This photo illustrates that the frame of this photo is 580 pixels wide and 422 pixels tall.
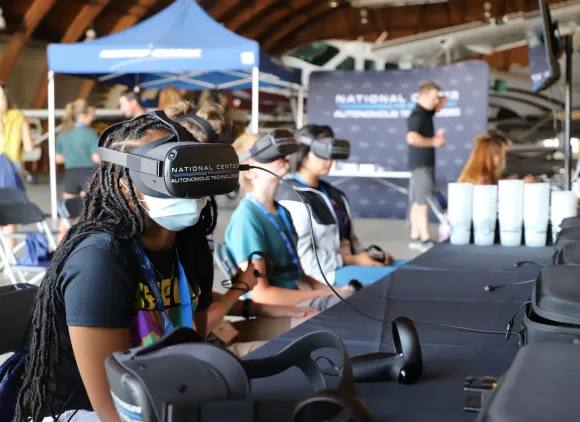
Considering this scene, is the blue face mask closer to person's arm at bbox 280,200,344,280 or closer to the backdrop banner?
person's arm at bbox 280,200,344,280

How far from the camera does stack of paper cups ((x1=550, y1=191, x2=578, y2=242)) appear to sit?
8.64 ft

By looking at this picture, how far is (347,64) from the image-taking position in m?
10.5

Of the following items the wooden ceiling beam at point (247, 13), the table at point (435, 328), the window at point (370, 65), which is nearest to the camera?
the table at point (435, 328)

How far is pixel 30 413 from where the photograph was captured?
1202mm

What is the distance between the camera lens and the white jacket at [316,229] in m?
2.82

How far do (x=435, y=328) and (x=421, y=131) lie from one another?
5322mm

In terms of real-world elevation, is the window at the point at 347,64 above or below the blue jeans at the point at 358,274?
above

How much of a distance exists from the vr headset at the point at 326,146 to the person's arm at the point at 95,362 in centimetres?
193

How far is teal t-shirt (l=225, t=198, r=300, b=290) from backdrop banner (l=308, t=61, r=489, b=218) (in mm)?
6281

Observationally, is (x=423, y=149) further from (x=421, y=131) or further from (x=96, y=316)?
(x=96, y=316)

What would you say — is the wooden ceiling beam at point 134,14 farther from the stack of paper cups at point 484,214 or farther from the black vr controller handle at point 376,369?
the black vr controller handle at point 376,369

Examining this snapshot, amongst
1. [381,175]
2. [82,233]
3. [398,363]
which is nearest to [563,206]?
[398,363]

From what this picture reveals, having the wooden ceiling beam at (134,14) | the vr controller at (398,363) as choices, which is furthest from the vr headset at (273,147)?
the wooden ceiling beam at (134,14)

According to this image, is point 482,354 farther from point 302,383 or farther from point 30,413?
point 30,413
